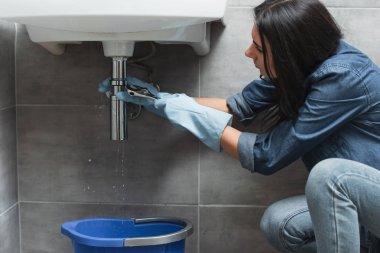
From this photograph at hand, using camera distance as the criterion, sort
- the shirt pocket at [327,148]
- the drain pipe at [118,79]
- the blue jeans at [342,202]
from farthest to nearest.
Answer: the drain pipe at [118,79]
the shirt pocket at [327,148]
the blue jeans at [342,202]

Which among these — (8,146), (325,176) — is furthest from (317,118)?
(8,146)

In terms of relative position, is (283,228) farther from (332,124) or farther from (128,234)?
(128,234)

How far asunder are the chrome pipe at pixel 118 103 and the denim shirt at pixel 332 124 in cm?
31

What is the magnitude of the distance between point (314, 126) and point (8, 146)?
2.66 ft

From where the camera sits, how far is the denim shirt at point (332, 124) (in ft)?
3.60

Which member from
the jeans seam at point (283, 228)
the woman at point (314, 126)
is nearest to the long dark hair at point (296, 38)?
the woman at point (314, 126)

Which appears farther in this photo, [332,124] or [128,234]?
[128,234]

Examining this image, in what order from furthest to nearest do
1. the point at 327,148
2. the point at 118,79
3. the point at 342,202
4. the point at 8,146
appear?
the point at 8,146 < the point at 118,79 < the point at 327,148 < the point at 342,202

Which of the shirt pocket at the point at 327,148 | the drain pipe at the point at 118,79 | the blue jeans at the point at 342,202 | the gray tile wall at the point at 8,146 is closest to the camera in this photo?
the blue jeans at the point at 342,202

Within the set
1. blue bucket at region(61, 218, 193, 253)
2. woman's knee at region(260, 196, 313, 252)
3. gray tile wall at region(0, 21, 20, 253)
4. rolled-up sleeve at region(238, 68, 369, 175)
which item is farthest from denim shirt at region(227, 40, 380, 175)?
gray tile wall at region(0, 21, 20, 253)

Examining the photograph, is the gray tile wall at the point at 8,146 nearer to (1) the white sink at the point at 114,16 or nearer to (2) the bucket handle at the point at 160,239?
(1) the white sink at the point at 114,16

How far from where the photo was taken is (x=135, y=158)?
59.5 inches

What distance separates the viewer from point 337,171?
1.05 metres

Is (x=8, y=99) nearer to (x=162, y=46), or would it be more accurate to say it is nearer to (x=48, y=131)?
(x=48, y=131)
